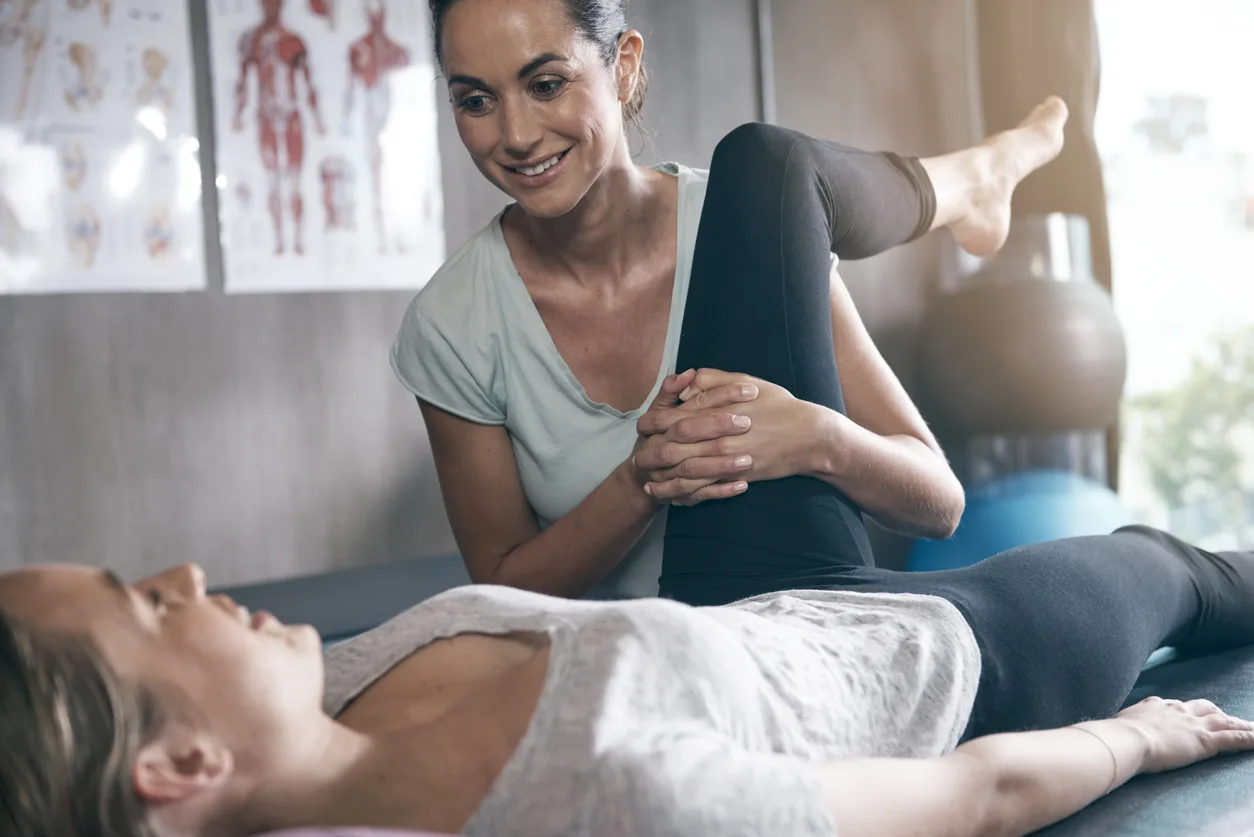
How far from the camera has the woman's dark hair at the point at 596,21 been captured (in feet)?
4.96

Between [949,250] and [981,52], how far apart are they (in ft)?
2.54

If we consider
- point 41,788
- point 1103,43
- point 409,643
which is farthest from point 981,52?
point 41,788

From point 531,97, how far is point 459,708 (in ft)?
2.67

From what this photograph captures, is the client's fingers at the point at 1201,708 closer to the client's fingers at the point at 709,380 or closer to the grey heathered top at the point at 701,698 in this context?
the grey heathered top at the point at 701,698

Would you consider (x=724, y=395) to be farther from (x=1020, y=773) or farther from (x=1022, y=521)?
(x=1022, y=521)

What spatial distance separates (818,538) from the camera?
1447 millimetres

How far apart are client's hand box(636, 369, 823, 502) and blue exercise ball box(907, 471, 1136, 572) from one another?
4.95 ft

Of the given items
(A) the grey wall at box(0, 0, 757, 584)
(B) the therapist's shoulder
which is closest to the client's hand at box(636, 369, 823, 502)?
(B) the therapist's shoulder

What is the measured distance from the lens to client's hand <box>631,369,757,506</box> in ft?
4.59

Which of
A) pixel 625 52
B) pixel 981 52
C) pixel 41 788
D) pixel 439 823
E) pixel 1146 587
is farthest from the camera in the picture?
pixel 981 52

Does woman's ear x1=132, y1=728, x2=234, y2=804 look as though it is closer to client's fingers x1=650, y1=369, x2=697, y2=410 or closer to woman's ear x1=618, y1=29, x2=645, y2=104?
client's fingers x1=650, y1=369, x2=697, y2=410

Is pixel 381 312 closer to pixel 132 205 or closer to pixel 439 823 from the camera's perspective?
pixel 132 205

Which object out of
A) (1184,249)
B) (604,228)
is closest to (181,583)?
(604,228)

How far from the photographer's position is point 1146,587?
4.78 ft
